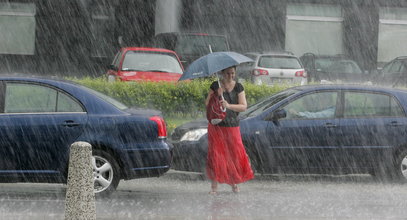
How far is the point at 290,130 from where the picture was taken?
12.9 metres

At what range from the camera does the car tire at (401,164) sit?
1308 cm

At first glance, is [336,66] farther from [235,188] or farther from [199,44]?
[235,188]

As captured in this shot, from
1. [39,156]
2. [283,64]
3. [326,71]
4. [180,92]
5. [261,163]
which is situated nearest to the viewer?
[39,156]

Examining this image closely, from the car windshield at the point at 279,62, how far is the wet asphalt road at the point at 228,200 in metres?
10.7

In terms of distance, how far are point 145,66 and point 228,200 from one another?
9.47 m

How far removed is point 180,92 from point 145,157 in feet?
22.3

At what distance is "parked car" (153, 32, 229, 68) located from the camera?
24.5m

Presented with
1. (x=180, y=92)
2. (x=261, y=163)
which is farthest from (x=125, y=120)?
(x=180, y=92)

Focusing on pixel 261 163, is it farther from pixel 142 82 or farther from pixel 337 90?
pixel 142 82

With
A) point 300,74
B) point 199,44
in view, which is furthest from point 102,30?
point 300,74

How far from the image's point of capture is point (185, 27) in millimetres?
31781

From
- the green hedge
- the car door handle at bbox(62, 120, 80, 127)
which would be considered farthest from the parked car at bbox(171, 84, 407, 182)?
the green hedge

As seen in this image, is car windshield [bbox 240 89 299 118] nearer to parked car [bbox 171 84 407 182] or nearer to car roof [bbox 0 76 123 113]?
parked car [bbox 171 84 407 182]

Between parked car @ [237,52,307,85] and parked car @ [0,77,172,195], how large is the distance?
41.5 feet
